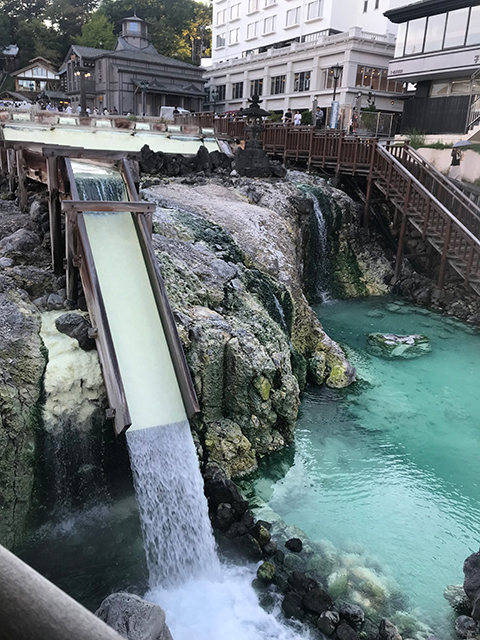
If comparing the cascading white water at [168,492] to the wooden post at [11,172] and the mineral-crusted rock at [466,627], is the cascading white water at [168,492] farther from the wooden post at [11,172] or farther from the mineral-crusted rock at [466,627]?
the wooden post at [11,172]

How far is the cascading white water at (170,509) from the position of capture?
22.0 feet

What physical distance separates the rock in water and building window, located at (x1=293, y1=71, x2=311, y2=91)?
31.5 m

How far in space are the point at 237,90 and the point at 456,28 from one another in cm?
2730

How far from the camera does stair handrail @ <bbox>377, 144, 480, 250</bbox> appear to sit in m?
15.2

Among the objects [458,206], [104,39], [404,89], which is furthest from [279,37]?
[458,206]

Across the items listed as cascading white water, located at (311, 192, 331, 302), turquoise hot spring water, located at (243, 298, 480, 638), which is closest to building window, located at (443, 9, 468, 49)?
cascading white water, located at (311, 192, 331, 302)

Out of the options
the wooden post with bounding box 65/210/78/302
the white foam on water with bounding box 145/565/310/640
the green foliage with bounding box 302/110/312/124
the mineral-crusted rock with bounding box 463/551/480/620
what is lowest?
the white foam on water with bounding box 145/565/310/640

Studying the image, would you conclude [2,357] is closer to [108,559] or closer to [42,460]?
[42,460]

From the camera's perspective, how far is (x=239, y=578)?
6.65 m

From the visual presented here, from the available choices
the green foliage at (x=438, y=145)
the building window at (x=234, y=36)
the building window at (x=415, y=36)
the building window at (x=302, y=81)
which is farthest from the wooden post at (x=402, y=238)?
the building window at (x=234, y=36)

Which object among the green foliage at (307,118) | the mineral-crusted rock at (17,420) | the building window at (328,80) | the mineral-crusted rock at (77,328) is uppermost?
the building window at (328,80)

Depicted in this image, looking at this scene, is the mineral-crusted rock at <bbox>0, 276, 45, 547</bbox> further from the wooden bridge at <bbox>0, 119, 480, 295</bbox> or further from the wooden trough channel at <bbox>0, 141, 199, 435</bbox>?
the wooden bridge at <bbox>0, 119, 480, 295</bbox>

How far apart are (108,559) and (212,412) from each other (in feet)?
9.16

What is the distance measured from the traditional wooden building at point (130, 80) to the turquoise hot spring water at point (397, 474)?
112ft
